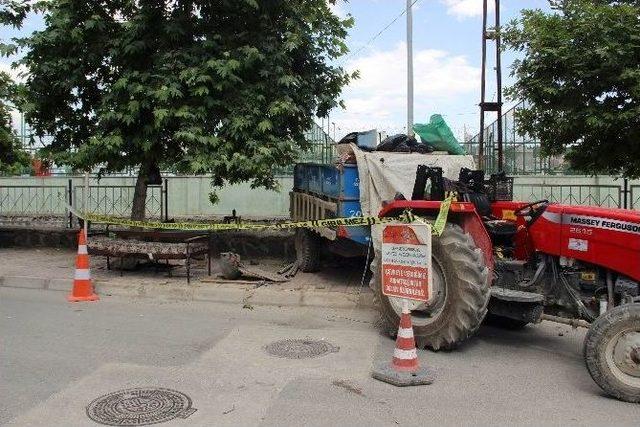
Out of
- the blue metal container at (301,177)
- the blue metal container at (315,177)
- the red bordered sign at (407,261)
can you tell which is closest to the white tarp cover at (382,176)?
the blue metal container at (315,177)

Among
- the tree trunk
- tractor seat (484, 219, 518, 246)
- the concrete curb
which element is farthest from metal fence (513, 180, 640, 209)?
the tree trunk

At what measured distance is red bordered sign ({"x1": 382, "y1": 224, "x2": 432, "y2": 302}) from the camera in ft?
17.6

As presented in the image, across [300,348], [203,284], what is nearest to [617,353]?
[300,348]

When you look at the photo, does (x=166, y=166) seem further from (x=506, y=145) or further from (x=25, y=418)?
(x=506, y=145)

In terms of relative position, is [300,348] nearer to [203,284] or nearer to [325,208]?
[325,208]

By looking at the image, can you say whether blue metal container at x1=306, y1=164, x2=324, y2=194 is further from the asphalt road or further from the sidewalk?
the asphalt road

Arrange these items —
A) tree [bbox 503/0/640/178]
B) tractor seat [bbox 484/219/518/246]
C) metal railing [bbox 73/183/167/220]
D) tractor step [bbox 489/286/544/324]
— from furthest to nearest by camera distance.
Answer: metal railing [bbox 73/183/167/220], tree [bbox 503/0/640/178], tractor seat [bbox 484/219/518/246], tractor step [bbox 489/286/544/324]

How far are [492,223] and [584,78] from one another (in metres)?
3.29

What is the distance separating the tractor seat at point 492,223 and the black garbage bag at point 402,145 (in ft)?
7.46

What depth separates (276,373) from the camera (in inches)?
206

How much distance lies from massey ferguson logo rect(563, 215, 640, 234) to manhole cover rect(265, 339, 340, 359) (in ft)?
8.55

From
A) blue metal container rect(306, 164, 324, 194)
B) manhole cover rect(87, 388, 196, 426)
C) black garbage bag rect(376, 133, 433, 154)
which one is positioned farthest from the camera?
blue metal container rect(306, 164, 324, 194)

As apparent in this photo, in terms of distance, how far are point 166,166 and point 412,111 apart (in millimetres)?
7756

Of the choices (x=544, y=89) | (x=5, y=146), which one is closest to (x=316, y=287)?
(x=544, y=89)
